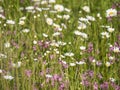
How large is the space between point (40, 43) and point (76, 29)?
77cm

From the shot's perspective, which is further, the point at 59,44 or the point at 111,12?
the point at 111,12

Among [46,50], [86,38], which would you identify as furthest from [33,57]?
[86,38]

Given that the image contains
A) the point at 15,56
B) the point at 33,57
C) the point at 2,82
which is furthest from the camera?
the point at 33,57

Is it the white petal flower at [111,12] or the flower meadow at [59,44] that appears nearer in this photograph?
the flower meadow at [59,44]

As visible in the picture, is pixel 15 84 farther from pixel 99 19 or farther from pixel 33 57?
pixel 99 19

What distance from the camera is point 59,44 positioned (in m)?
4.40

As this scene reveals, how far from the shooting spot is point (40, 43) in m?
4.29

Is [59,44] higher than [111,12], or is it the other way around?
[111,12]

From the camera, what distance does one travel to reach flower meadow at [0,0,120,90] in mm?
3555

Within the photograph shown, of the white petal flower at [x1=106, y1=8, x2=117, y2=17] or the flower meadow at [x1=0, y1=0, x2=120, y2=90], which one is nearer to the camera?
the flower meadow at [x1=0, y1=0, x2=120, y2=90]

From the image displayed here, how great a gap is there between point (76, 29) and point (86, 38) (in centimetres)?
32

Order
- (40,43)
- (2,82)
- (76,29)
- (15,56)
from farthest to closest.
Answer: (76,29) → (40,43) → (15,56) → (2,82)

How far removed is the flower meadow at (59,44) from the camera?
11.7 ft

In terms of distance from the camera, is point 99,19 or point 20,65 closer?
point 20,65
